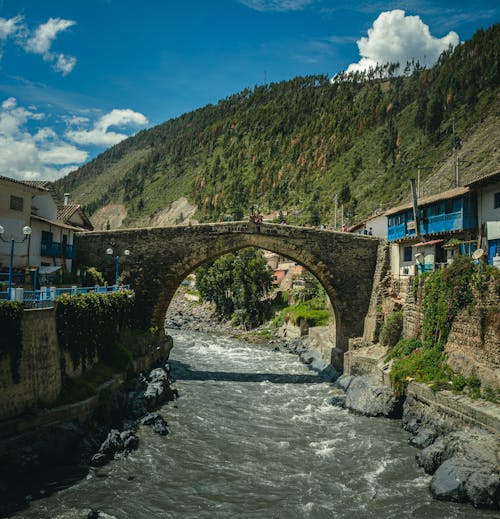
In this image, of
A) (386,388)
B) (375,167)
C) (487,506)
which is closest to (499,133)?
(375,167)

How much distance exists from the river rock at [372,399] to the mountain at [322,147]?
29201 millimetres

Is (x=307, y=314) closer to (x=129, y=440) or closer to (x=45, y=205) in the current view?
(x=45, y=205)

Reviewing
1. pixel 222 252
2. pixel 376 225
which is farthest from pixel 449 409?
pixel 376 225

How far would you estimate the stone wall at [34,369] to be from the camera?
45.6 feet

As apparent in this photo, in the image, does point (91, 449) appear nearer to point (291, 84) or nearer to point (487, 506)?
point (487, 506)

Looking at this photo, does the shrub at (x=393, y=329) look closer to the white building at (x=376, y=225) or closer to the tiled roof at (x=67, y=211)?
the white building at (x=376, y=225)

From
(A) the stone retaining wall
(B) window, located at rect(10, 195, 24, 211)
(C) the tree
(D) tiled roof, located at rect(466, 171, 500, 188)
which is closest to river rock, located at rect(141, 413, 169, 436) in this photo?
(A) the stone retaining wall

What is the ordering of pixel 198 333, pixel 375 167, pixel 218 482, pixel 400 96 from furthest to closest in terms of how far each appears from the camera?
pixel 400 96
pixel 375 167
pixel 198 333
pixel 218 482

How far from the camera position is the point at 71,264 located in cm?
2833

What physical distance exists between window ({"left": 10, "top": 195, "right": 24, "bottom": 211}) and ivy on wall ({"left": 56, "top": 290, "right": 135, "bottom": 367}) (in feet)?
20.3

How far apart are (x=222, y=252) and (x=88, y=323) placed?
35.3ft

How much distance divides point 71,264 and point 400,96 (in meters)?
88.3

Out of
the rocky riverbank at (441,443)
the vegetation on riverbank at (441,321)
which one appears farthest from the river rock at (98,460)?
the vegetation on riverbank at (441,321)

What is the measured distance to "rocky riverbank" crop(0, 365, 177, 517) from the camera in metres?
12.6
